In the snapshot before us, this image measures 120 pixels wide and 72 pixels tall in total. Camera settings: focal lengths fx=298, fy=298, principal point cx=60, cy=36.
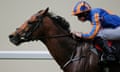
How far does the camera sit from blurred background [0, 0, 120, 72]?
4.81 metres

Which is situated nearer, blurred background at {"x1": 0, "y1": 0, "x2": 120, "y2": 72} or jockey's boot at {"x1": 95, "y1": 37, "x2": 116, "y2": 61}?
jockey's boot at {"x1": 95, "y1": 37, "x2": 116, "y2": 61}

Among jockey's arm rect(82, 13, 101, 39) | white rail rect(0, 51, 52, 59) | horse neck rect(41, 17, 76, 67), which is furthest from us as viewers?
white rail rect(0, 51, 52, 59)

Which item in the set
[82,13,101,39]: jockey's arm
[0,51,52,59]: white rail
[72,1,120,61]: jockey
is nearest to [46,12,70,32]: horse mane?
[72,1,120,61]: jockey

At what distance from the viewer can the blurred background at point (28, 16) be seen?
4.81m

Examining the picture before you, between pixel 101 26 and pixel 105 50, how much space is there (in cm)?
24

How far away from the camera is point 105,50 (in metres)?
2.87

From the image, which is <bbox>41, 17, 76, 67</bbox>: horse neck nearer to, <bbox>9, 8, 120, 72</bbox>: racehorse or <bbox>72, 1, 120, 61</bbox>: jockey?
<bbox>9, 8, 120, 72</bbox>: racehorse

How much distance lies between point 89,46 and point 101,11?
0.36 meters

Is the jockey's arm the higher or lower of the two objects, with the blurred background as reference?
higher

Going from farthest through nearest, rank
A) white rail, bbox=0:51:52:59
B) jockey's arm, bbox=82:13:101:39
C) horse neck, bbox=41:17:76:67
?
1. white rail, bbox=0:51:52:59
2. horse neck, bbox=41:17:76:67
3. jockey's arm, bbox=82:13:101:39

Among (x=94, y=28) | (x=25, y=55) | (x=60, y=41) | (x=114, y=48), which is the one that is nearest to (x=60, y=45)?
(x=60, y=41)

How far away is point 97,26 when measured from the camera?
9.16 ft

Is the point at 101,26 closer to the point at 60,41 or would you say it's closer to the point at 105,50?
the point at 105,50

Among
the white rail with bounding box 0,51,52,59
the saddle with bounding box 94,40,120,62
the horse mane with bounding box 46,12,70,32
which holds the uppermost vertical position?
the horse mane with bounding box 46,12,70,32
